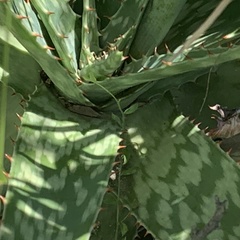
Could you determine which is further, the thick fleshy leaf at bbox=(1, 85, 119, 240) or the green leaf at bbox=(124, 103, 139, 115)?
the green leaf at bbox=(124, 103, 139, 115)

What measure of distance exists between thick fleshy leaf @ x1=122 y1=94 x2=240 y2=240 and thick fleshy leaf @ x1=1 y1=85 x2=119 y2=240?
7 centimetres

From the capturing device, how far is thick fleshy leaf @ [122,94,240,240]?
1.01 metres

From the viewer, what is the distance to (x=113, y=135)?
1.03 meters

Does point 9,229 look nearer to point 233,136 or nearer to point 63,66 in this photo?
point 63,66

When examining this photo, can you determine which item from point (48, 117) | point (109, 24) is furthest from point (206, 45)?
point (48, 117)

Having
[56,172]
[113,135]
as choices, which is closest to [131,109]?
[113,135]

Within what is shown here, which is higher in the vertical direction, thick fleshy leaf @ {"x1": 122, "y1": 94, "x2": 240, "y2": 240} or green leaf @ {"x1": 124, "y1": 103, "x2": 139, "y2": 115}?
green leaf @ {"x1": 124, "y1": 103, "x2": 139, "y2": 115}

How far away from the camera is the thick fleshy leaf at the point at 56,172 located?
0.92m

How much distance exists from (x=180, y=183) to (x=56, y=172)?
0.68 ft

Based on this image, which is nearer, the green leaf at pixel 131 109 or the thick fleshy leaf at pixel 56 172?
the thick fleshy leaf at pixel 56 172

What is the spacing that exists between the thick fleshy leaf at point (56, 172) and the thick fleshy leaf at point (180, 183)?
7 centimetres

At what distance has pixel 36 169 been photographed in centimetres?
97

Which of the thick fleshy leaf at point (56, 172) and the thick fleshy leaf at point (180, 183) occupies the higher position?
the thick fleshy leaf at point (56, 172)

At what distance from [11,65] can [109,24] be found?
0.19m
